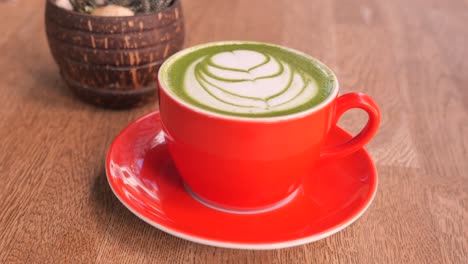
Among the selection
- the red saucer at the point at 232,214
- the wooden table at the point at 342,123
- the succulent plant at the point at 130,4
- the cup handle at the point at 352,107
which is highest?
the succulent plant at the point at 130,4

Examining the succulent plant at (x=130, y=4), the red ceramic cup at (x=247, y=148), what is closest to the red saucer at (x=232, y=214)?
the red ceramic cup at (x=247, y=148)

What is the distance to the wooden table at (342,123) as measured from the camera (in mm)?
522

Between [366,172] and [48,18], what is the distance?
472 millimetres

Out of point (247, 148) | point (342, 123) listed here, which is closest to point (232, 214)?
point (247, 148)

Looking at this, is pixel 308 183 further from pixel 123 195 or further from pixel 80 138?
pixel 80 138

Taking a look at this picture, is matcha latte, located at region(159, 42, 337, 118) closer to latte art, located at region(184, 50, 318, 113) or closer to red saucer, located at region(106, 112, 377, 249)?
latte art, located at region(184, 50, 318, 113)

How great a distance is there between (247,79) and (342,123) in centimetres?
26

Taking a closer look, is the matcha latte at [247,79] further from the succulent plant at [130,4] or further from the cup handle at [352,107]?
the succulent plant at [130,4]

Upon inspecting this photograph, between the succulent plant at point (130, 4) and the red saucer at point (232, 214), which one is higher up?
the succulent plant at point (130, 4)

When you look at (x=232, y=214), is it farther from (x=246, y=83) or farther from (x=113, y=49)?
(x=113, y=49)

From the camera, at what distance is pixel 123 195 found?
0.52 metres

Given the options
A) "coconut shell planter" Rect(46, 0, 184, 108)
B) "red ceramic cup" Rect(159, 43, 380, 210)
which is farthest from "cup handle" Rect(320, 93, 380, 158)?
"coconut shell planter" Rect(46, 0, 184, 108)

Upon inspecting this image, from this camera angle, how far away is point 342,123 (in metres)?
0.77

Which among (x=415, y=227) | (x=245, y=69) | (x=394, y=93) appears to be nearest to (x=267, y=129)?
(x=245, y=69)
